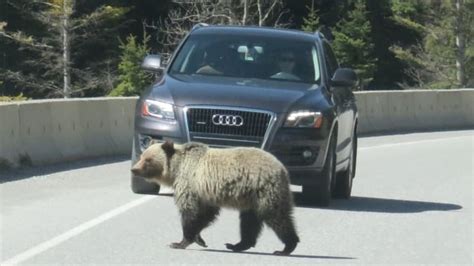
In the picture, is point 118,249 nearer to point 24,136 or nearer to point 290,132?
point 290,132

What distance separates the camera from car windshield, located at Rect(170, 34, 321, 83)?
43.5 ft

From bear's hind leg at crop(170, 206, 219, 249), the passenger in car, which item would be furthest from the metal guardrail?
bear's hind leg at crop(170, 206, 219, 249)

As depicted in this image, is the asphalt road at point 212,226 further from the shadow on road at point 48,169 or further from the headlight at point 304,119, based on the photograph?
the headlight at point 304,119

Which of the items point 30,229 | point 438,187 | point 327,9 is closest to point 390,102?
point 438,187

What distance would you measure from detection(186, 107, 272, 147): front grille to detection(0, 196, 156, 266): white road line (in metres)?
1.03

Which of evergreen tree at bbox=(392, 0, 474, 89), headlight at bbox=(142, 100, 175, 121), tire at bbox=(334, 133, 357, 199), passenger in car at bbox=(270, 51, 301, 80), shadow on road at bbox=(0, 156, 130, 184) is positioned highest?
passenger in car at bbox=(270, 51, 301, 80)

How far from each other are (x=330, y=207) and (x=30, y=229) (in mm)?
3488

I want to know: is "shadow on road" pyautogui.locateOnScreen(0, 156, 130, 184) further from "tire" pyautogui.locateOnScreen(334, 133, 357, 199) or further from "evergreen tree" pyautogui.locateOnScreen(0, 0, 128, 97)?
"evergreen tree" pyautogui.locateOnScreen(0, 0, 128, 97)

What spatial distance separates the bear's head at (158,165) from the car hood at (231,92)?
Result: 2.65m

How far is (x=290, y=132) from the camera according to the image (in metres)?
12.1

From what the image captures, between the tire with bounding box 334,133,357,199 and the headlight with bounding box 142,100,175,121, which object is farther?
the tire with bounding box 334,133,357,199

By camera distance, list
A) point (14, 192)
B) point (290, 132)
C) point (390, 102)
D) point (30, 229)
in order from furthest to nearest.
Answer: point (390, 102), point (14, 192), point (290, 132), point (30, 229)

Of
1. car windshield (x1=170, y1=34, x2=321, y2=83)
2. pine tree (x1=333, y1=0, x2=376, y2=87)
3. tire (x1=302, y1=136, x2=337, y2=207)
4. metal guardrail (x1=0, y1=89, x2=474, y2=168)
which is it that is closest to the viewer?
tire (x1=302, y1=136, x2=337, y2=207)

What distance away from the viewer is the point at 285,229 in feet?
29.9
